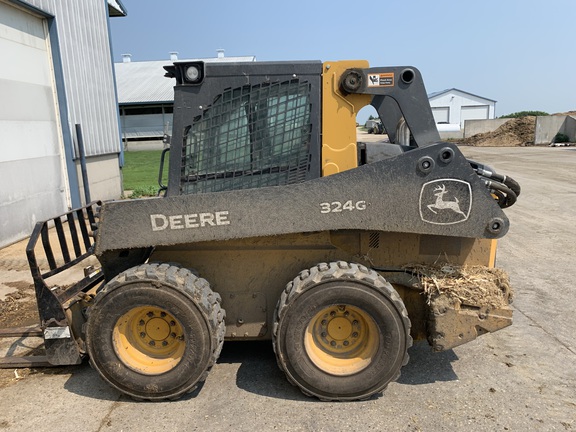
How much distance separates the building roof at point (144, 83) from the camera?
3612 cm

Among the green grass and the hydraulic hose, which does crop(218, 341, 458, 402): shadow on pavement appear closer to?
the hydraulic hose

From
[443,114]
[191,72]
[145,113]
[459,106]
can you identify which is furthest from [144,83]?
[459,106]

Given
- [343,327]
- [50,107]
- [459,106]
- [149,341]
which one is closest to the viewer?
[343,327]

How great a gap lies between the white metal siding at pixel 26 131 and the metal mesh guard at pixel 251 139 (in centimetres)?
589

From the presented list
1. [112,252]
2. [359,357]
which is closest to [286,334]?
[359,357]

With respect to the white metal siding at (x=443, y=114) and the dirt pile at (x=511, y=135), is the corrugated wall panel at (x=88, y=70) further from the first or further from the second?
the white metal siding at (x=443, y=114)

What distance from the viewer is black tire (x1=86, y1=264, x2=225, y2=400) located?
3453mm

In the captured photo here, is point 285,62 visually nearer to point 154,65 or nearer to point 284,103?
point 284,103

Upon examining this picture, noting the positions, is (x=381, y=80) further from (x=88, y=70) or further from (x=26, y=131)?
(x=88, y=70)

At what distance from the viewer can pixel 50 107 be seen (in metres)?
9.40

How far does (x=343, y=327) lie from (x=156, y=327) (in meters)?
1.45

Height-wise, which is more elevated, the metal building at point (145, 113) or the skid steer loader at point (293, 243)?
the metal building at point (145, 113)

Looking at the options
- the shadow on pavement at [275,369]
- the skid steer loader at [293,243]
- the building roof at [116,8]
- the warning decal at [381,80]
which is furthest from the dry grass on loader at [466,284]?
the building roof at [116,8]

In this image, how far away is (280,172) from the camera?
362 cm
